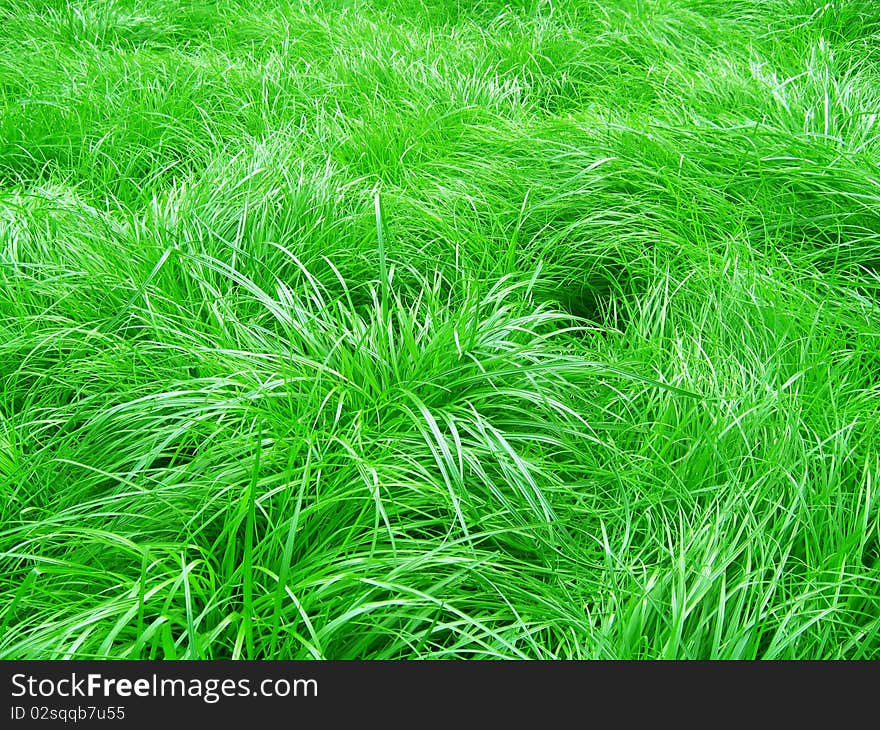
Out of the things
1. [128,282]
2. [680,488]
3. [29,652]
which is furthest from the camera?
[128,282]

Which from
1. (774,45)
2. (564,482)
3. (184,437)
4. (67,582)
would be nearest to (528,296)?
(564,482)

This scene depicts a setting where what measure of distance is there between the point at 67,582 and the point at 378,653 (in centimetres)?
59

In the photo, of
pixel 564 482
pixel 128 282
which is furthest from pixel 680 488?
pixel 128 282

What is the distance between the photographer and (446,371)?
1.84m

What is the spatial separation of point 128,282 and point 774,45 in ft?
10.2

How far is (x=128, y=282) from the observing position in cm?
219

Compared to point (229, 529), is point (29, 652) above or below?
below

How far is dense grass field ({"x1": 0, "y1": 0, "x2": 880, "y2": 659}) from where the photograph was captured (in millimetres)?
1476

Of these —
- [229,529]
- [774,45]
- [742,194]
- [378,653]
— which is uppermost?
[774,45]

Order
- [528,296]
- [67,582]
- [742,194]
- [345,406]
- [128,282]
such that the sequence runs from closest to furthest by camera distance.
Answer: [67,582] < [345,406] < [128,282] < [528,296] < [742,194]

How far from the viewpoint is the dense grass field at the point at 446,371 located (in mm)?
1476

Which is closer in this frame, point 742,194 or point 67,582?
point 67,582

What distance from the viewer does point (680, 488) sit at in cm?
167

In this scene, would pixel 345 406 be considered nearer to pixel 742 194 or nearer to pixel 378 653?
pixel 378 653
